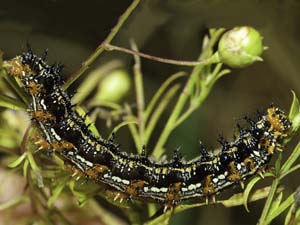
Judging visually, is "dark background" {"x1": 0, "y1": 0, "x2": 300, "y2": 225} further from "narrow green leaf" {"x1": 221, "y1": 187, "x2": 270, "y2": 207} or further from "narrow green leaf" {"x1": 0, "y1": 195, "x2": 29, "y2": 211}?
"narrow green leaf" {"x1": 0, "y1": 195, "x2": 29, "y2": 211}

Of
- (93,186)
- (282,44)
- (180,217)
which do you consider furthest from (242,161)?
(282,44)

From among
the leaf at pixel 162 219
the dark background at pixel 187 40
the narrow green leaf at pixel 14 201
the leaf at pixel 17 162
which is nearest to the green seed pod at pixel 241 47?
the dark background at pixel 187 40

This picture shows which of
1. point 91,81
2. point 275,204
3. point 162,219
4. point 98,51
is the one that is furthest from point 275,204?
point 91,81

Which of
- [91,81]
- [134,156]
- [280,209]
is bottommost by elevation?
[280,209]

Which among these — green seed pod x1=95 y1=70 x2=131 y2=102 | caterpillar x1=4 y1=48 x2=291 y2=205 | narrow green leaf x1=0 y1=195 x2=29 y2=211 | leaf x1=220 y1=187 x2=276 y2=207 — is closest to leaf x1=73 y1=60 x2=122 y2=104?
green seed pod x1=95 y1=70 x2=131 y2=102

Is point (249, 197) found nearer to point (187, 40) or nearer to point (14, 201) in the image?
point (14, 201)

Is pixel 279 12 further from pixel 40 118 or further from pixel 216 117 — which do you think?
pixel 40 118
